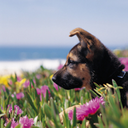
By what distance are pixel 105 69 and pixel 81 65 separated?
309 mm

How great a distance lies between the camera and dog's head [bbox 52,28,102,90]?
7.08 feet

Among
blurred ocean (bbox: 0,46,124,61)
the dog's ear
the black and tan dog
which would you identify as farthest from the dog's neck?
blurred ocean (bbox: 0,46,124,61)

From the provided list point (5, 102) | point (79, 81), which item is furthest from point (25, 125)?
point (79, 81)

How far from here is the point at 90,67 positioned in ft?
7.24

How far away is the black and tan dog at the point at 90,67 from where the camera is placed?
2.11 meters

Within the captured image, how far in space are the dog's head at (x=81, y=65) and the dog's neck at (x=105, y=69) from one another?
0.06 meters

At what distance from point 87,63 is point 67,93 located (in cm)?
56

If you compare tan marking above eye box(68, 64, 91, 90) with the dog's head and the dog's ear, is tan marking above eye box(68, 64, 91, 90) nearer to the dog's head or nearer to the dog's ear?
the dog's head

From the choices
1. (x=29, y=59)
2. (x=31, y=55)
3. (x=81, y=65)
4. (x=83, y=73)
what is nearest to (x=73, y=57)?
(x=81, y=65)

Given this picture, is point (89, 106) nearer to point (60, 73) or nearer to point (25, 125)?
point (25, 125)

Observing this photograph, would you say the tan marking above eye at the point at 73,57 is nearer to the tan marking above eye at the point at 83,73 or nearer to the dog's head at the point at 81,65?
the dog's head at the point at 81,65

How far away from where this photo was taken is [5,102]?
6.71 feet

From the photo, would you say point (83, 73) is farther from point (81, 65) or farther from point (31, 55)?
point (31, 55)

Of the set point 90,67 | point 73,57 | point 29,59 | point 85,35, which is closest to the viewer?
point 85,35
